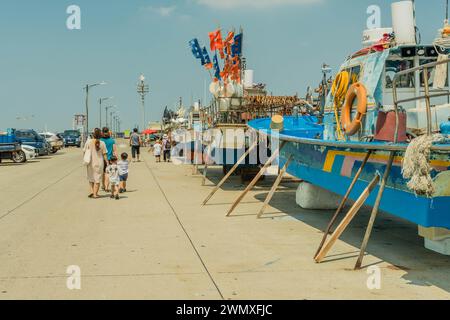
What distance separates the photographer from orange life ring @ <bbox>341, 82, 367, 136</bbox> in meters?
7.39

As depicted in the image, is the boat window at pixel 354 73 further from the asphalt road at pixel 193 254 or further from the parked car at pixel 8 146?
the parked car at pixel 8 146

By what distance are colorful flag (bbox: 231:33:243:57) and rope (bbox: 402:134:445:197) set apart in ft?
34.9

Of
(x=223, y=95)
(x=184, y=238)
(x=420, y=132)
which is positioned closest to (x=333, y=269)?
(x=420, y=132)

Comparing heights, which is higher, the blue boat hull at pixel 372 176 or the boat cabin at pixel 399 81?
the boat cabin at pixel 399 81

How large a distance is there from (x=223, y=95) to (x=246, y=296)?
36.5ft

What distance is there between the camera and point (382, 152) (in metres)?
6.46

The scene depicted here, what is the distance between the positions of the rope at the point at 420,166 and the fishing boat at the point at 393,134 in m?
0.01

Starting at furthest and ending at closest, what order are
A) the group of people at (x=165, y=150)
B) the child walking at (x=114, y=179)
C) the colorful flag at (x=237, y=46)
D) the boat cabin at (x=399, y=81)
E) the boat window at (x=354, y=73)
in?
1. the group of people at (x=165, y=150)
2. the colorful flag at (x=237, y=46)
3. the child walking at (x=114, y=179)
4. the boat window at (x=354, y=73)
5. the boat cabin at (x=399, y=81)

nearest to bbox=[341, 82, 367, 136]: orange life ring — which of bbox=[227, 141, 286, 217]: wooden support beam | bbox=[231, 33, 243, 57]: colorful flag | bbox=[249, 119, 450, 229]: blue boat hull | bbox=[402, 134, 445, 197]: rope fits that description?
bbox=[249, 119, 450, 229]: blue boat hull

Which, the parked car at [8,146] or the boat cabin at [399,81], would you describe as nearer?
the boat cabin at [399,81]

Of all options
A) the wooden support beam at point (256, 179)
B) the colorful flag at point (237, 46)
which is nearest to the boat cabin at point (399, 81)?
the wooden support beam at point (256, 179)

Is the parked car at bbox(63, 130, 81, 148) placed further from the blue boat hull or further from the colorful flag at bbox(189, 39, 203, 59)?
the blue boat hull

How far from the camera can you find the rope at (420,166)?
17.7 ft

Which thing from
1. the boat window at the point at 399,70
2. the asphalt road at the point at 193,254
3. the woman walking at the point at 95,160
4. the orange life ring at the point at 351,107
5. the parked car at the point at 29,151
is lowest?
the asphalt road at the point at 193,254
